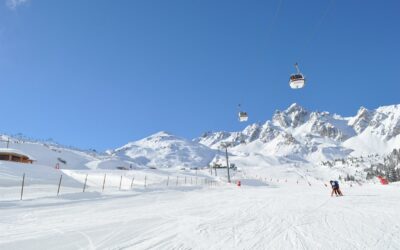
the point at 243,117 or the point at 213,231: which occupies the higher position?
the point at 243,117

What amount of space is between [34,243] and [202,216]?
222 inches

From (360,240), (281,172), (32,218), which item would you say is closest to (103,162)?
(281,172)

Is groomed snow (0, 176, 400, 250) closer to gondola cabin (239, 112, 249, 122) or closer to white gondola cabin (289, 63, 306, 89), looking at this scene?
white gondola cabin (289, 63, 306, 89)

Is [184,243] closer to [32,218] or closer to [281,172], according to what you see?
[32,218]

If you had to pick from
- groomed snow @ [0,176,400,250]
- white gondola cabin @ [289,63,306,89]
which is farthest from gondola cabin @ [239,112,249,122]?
groomed snow @ [0,176,400,250]

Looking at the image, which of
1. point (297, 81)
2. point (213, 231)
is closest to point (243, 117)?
point (297, 81)

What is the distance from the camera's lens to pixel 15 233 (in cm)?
916

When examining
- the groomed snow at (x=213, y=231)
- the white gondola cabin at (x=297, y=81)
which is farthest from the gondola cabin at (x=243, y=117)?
the groomed snow at (x=213, y=231)

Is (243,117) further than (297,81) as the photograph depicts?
Yes

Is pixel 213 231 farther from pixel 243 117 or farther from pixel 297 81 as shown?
pixel 243 117

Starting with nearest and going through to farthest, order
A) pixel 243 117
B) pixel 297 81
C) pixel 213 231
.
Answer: pixel 213 231, pixel 297 81, pixel 243 117

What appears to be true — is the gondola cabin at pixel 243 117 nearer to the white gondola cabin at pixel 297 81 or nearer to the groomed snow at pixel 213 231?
the white gondola cabin at pixel 297 81

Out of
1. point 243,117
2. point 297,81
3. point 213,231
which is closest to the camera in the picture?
point 213,231

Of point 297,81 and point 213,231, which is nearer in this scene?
point 213,231
